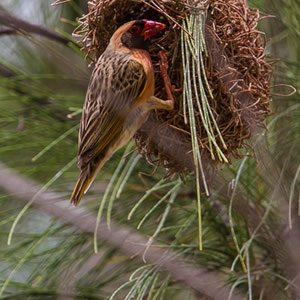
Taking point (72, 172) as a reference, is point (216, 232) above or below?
below

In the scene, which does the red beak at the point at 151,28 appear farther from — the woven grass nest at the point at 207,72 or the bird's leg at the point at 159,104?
the bird's leg at the point at 159,104

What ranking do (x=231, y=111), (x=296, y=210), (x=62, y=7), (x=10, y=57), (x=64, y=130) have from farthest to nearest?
(x=62, y=7)
(x=10, y=57)
(x=64, y=130)
(x=296, y=210)
(x=231, y=111)

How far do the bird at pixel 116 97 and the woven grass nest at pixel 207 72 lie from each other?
3 centimetres

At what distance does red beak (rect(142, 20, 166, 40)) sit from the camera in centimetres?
179

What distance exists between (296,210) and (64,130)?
57 centimetres

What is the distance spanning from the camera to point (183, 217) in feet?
7.23

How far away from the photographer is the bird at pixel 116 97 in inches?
71.4

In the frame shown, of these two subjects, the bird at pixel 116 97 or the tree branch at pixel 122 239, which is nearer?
the tree branch at pixel 122 239

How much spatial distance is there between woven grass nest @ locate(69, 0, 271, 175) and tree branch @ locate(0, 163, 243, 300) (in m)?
0.20

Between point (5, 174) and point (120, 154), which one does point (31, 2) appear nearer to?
point (120, 154)

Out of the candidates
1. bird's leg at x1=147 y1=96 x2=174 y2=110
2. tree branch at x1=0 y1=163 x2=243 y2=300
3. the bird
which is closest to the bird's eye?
the bird

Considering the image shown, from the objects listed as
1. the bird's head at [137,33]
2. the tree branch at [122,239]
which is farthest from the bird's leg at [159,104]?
the tree branch at [122,239]

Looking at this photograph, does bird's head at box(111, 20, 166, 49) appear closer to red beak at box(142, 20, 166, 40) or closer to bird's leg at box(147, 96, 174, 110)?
red beak at box(142, 20, 166, 40)

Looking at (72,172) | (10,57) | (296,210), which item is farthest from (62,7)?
(296,210)
